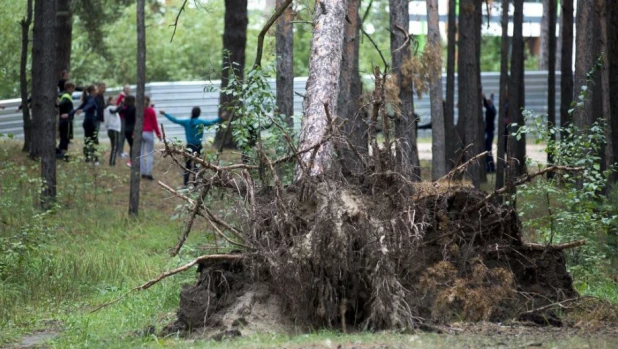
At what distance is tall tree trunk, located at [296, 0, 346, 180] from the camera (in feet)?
42.4

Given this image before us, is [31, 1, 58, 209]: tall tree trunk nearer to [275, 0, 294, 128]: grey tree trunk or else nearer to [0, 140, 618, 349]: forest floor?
[0, 140, 618, 349]: forest floor

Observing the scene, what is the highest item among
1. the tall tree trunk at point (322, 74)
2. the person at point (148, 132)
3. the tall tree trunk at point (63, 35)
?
the tall tree trunk at point (63, 35)

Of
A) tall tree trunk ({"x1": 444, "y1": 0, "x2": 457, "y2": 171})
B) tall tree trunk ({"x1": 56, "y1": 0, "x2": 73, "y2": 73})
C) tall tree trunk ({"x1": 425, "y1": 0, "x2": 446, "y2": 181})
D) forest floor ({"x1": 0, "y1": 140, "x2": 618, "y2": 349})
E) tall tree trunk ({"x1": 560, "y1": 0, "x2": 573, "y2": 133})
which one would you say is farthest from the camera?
tall tree trunk ({"x1": 56, "y1": 0, "x2": 73, "y2": 73})

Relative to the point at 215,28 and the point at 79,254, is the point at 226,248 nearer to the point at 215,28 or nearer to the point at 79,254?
the point at 79,254

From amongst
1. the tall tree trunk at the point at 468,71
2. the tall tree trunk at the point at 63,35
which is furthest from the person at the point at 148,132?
the tall tree trunk at the point at 468,71

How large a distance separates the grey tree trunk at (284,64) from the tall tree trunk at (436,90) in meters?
2.80

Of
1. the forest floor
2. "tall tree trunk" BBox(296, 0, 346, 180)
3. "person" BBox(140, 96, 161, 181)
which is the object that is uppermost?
"tall tree trunk" BBox(296, 0, 346, 180)

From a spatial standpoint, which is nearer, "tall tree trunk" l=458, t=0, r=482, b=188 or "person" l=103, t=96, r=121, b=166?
"tall tree trunk" l=458, t=0, r=482, b=188

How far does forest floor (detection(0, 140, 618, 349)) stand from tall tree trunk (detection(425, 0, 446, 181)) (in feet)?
17.2

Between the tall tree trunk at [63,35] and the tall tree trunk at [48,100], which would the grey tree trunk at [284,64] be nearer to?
the tall tree trunk at [48,100]

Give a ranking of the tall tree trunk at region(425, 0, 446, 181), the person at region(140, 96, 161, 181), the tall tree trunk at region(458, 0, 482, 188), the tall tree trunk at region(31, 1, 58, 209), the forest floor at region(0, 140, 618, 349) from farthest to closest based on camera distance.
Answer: the person at region(140, 96, 161, 181) → the tall tree trunk at region(458, 0, 482, 188) → the tall tree trunk at region(425, 0, 446, 181) → the tall tree trunk at region(31, 1, 58, 209) → the forest floor at region(0, 140, 618, 349)

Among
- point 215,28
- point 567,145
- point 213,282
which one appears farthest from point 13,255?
point 215,28

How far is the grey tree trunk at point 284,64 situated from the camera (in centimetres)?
2114

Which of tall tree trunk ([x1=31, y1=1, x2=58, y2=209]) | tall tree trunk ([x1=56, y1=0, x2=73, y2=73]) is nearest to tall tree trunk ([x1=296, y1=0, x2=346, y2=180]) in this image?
tall tree trunk ([x1=31, y1=1, x2=58, y2=209])
